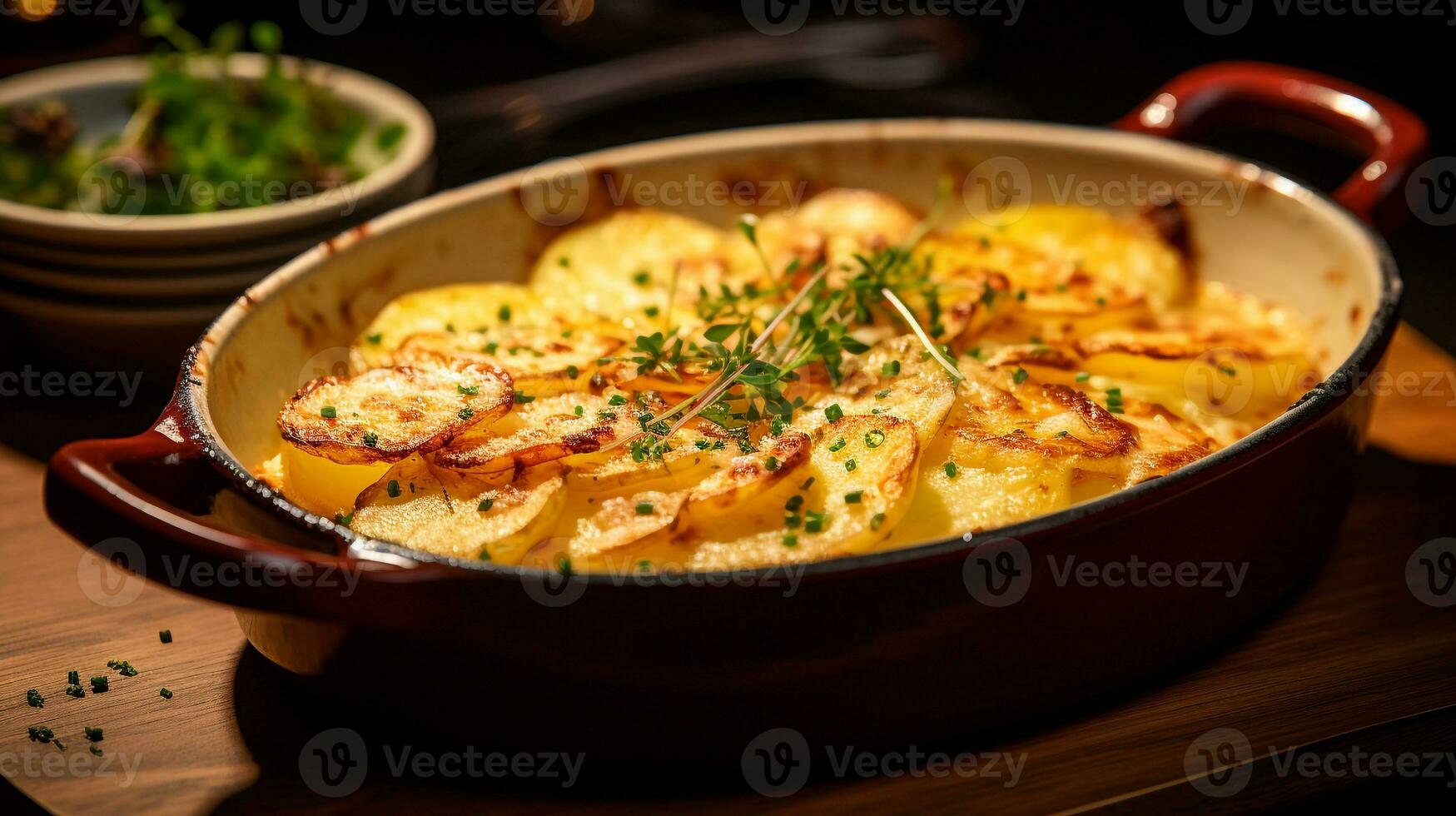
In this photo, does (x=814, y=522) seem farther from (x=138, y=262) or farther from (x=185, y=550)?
(x=138, y=262)

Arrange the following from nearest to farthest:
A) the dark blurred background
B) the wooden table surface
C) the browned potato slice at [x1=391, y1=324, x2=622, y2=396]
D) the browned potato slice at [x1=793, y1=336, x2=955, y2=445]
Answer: the wooden table surface, the browned potato slice at [x1=793, y1=336, x2=955, y2=445], the browned potato slice at [x1=391, y1=324, x2=622, y2=396], the dark blurred background

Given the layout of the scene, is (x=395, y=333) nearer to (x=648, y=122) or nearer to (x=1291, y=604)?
(x=1291, y=604)

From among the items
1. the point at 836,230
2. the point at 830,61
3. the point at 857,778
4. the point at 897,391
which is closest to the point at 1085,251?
the point at 836,230

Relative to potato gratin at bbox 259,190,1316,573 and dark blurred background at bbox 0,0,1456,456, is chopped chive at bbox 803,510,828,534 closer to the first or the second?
potato gratin at bbox 259,190,1316,573

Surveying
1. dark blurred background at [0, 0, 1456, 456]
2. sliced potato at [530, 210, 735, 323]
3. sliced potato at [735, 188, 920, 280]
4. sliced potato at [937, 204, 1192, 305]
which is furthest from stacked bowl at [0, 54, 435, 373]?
sliced potato at [937, 204, 1192, 305]

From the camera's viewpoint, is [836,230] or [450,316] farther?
[836,230]
